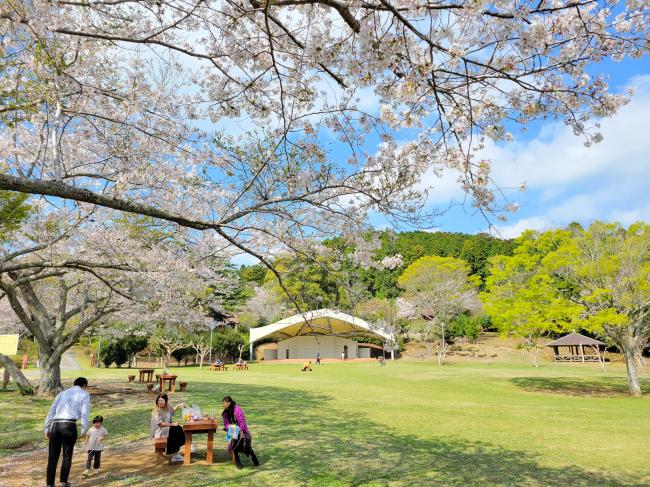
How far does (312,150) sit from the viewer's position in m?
4.67

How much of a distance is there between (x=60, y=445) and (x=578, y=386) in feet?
61.9

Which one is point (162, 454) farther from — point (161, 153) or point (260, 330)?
point (260, 330)

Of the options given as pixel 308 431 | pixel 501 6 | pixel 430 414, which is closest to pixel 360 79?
pixel 501 6

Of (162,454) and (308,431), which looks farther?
(308,431)

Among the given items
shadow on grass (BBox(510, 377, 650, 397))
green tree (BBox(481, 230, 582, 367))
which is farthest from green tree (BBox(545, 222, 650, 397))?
shadow on grass (BBox(510, 377, 650, 397))

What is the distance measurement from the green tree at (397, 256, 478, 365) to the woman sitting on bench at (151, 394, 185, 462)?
1300 inches

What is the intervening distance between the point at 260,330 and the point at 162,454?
32620mm

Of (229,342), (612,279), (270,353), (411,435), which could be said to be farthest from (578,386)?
(270,353)

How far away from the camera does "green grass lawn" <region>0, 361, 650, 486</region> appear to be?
220 inches

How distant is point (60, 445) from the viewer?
16.1ft

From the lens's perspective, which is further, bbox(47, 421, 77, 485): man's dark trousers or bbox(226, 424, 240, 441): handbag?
bbox(226, 424, 240, 441): handbag

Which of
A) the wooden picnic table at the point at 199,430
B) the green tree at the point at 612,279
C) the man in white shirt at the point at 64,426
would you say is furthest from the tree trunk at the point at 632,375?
the man in white shirt at the point at 64,426

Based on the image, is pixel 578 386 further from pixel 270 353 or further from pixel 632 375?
pixel 270 353

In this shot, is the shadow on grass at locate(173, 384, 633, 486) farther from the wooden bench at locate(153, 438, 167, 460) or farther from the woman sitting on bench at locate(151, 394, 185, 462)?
the wooden bench at locate(153, 438, 167, 460)
